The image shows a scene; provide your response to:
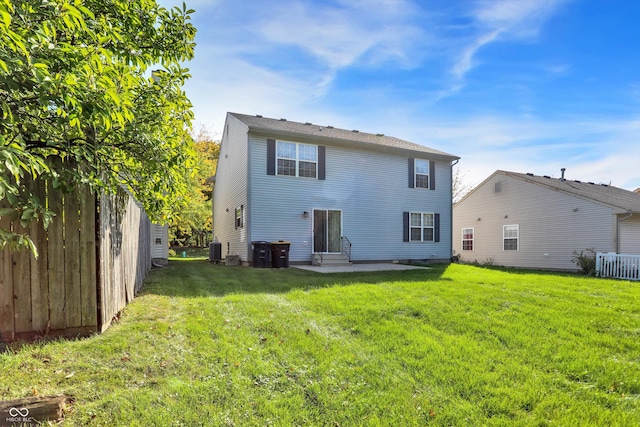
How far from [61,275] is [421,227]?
13.9 m

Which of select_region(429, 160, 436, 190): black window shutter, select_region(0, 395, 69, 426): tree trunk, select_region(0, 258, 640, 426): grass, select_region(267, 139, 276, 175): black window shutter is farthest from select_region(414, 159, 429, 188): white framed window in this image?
select_region(0, 395, 69, 426): tree trunk

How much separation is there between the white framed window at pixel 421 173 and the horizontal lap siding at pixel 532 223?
19.7 ft

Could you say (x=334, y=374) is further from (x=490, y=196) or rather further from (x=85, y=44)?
(x=490, y=196)

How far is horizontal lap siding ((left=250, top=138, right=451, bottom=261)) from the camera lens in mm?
12164

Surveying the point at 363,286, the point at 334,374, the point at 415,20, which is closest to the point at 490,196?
the point at 415,20

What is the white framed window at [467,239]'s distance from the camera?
19.8 m

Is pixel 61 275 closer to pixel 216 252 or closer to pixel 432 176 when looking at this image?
pixel 216 252

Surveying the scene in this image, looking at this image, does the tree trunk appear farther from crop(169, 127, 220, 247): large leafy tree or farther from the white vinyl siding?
the white vinyl siding

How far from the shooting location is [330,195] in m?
13.2

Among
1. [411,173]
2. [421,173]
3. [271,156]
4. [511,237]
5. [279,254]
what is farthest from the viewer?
[511,237]

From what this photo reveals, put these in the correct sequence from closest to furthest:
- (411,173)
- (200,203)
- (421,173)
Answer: (411,173) < (421,173) < (200,203)

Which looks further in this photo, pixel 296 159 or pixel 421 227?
pixel 421 227

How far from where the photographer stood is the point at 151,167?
166 inches

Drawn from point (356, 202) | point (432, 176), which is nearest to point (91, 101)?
point (356, 202)
